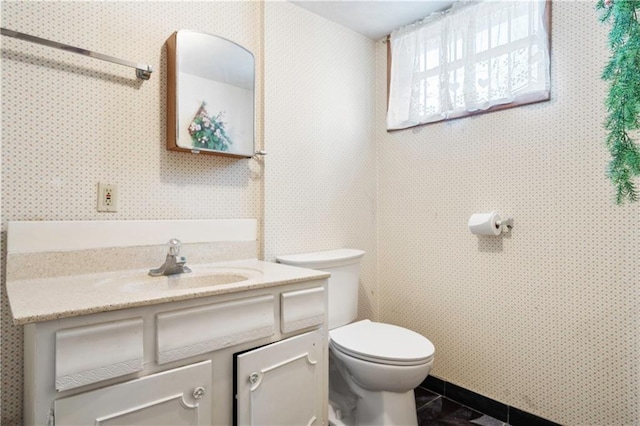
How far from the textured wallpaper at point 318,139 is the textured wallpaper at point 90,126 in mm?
306

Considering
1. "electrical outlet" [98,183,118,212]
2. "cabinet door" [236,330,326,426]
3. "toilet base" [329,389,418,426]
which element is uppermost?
"electrical outlet" [98,183,118,212]

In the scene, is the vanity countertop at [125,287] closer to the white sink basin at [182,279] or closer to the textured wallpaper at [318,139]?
the white sink basin at [182,279]

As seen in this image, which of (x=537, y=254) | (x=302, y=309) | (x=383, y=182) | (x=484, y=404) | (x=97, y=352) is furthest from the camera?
(x=383, y=182)

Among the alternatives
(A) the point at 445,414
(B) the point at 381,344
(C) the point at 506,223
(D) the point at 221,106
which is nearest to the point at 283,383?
(B) the point at 381,344

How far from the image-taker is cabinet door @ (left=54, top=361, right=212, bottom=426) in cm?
84

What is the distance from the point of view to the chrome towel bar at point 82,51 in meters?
1.12

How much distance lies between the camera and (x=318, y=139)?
2.01 metres

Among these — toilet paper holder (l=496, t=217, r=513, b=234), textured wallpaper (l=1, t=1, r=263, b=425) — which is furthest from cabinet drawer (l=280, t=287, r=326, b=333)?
toilet paper holder (l=496, t=217, r=513, b=234)

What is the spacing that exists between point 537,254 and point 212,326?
1488 mm

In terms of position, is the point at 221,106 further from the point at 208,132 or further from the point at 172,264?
the point at 172,264

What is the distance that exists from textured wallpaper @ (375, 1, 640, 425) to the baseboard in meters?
0.03

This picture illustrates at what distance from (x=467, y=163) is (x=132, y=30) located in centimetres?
171

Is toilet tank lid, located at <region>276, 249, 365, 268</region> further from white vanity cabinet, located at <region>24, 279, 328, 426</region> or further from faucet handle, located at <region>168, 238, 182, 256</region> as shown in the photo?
faucet handle, located at <region>168, 238, 182, 256</region>

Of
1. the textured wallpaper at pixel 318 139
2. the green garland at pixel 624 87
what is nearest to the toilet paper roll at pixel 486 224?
the green garland at pixel 624 87
